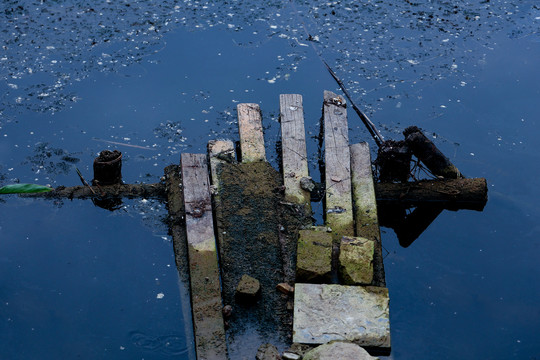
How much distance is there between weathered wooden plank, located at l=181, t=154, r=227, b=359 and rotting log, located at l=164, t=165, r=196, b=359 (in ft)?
0.35

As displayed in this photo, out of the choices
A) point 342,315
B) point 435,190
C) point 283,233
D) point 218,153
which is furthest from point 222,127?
point 342,315

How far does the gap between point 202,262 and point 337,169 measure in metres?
1.49

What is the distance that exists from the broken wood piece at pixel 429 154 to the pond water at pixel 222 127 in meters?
0.39

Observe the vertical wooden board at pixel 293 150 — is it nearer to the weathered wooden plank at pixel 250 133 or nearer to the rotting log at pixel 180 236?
the weathered wooden plank at pixel 250 133

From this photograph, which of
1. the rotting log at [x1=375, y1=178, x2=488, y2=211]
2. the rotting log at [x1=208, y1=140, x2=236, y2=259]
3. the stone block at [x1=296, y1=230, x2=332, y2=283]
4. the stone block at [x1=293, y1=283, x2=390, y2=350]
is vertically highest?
the rotting log at [x1=208, y1=140, x2=236, y2=259]

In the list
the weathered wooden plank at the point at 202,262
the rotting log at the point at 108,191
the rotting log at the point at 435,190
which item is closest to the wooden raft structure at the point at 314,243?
the weathered wooden plank at the point at 202,262

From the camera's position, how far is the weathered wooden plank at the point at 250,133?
541cm

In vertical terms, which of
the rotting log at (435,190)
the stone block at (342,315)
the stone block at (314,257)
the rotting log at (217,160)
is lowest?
the stone block at (342,315)

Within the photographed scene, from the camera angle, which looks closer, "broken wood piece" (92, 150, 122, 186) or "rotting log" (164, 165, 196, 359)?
"rotting log" (164, 165, 196, 359)

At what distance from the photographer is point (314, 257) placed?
14.5 ft

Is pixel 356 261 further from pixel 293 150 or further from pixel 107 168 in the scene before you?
pixel 107 168

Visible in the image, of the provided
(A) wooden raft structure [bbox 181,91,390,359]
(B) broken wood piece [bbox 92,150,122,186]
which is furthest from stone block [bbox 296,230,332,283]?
(B) broken wood piece [bbox 92,150,122,186]

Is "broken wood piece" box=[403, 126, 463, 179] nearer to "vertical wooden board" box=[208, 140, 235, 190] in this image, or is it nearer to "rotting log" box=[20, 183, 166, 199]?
"vertical wooden board" box=[208, 140, 235, 190]

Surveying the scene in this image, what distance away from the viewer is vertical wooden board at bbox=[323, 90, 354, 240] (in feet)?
15.9
